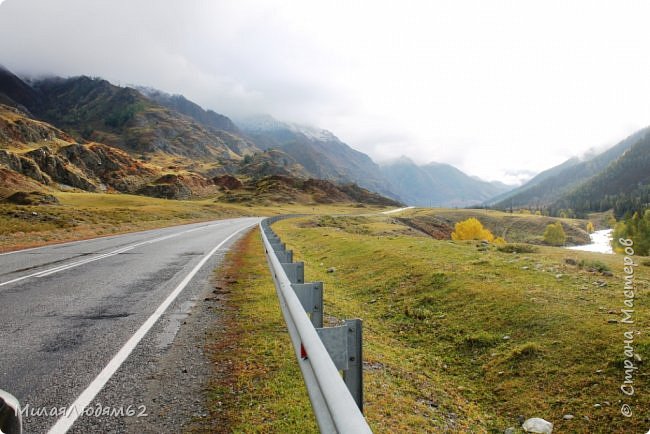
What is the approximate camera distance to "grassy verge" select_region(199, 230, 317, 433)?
3.90 meters

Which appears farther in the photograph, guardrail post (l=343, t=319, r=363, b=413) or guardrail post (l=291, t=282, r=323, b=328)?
guardrail post (l=291, t=282, r=323, b=328)

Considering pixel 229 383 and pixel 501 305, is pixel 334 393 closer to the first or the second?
pixel 229 383

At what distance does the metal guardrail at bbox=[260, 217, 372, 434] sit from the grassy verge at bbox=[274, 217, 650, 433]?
1.38 meters

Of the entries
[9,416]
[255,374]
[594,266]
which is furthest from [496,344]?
[9,416]

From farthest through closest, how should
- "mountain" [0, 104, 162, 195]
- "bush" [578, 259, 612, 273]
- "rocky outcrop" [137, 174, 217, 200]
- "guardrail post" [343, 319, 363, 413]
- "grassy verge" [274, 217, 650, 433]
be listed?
"rocky outcrop" [137, 174, 217, 200], "mountain" [0, 104, 162, 195], "bush" [578, 259, 612, 273], "grassy verge" [274, 217, 650, 433], "guardrail post" [343, 319, 363, 413]

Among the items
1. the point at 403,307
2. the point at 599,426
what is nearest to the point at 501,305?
the point at 403,307

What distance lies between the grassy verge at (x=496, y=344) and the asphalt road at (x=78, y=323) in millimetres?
3383

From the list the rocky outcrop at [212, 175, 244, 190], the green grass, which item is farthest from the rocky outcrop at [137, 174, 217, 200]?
the green grass

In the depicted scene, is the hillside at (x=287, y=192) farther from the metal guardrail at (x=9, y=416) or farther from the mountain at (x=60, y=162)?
the metal guardrail at (x=9, y=416)

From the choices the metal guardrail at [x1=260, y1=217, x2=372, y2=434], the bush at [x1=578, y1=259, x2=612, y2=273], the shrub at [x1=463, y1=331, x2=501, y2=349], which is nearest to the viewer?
the metal guardrail at [x1=260, y1=217, x2=372, y2=434]

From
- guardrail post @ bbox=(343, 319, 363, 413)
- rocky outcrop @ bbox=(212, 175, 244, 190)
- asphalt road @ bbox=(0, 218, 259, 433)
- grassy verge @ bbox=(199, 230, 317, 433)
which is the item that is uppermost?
rocky outcrop @ bbox=(212, 175, 244, 190)

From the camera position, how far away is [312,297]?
510 cm

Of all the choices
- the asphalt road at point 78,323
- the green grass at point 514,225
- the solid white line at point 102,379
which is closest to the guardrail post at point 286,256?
the asphalt road at point 78,323

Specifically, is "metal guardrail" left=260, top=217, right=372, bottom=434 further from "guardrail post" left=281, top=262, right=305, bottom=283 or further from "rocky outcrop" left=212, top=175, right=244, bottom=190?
"rocky outcrop" left=212, top=175, right=244, bottom=190
